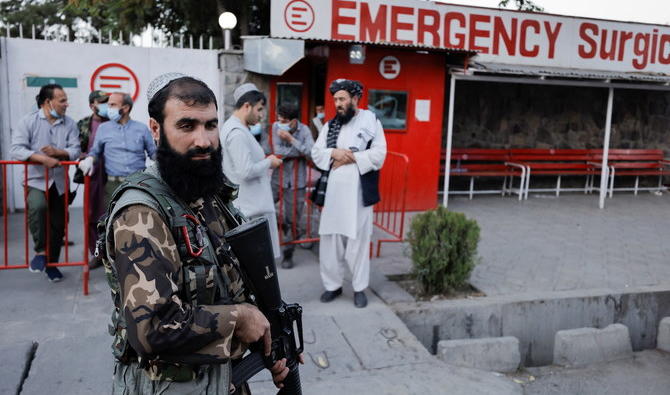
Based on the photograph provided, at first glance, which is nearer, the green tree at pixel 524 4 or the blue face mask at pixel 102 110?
the blue face mask at pixel 102 110

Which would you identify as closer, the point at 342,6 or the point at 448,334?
the point at 448,334

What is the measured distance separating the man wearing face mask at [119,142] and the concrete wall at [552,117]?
276 inches

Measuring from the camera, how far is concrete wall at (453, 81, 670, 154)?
10.9 meters

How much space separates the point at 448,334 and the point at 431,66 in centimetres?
501

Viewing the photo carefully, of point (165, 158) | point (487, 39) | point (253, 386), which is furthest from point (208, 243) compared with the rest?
point (487, 39)

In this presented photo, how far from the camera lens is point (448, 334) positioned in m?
4.79

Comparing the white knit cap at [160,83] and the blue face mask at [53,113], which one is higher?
the white knit cap at [160,83]

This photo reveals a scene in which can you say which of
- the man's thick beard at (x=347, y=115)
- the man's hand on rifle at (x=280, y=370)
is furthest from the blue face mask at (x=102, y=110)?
the man's hand on rifle at (x=280, y=370)

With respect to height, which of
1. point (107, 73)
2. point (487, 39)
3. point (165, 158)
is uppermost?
point (487, 39)

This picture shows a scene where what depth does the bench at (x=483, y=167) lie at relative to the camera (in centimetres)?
1022

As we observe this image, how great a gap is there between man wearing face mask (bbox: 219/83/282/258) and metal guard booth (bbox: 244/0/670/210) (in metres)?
3.43

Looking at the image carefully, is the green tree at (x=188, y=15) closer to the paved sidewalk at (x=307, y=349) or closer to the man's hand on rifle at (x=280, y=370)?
the paved sidewalk at (x=307, y=349)

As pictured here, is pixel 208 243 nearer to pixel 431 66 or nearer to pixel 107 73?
pixel 107 73

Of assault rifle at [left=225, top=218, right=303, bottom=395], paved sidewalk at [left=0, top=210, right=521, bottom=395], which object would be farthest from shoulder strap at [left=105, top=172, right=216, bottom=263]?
paved sidewalk at [left=0, top=210, right=521, bottom=395]
